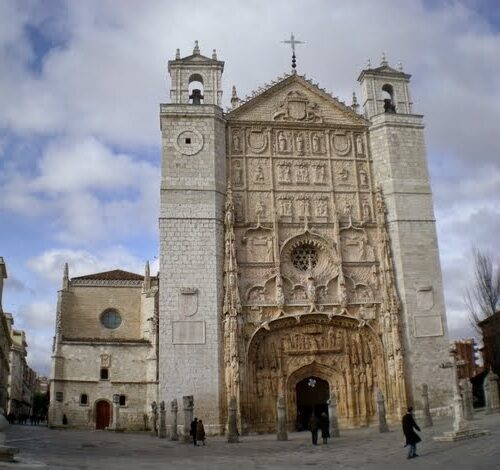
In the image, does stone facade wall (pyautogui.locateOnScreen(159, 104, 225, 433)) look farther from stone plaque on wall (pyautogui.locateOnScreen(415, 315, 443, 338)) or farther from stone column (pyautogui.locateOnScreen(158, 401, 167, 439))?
stone plaque on wall (pyautogui.locateOnScreen(415, 315, 443, 338))

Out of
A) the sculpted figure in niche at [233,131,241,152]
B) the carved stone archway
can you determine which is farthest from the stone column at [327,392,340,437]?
the sculpted figure in niche at [233,131,241,152]

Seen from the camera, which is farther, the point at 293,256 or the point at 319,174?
the point at 319,174

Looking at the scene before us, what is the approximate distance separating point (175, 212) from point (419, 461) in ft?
Result: 44.5

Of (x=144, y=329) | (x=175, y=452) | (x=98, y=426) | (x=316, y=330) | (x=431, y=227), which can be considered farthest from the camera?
(x=144, y=329)

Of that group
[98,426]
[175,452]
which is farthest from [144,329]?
[175,452]

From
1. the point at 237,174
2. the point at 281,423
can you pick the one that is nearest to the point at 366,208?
the point at 237,174

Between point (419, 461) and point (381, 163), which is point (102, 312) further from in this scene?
point (419, 461)

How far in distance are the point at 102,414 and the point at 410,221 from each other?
1764 cm

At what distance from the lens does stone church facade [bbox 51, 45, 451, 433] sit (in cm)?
2106

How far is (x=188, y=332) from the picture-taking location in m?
21.0

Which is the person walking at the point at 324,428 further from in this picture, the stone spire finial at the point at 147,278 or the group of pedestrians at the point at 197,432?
the stone spire finial at the point at 147,278

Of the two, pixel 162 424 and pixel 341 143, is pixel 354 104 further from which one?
pixel 162 424

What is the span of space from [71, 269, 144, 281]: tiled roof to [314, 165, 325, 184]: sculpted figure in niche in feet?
47.9

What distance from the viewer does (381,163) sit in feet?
79.8
